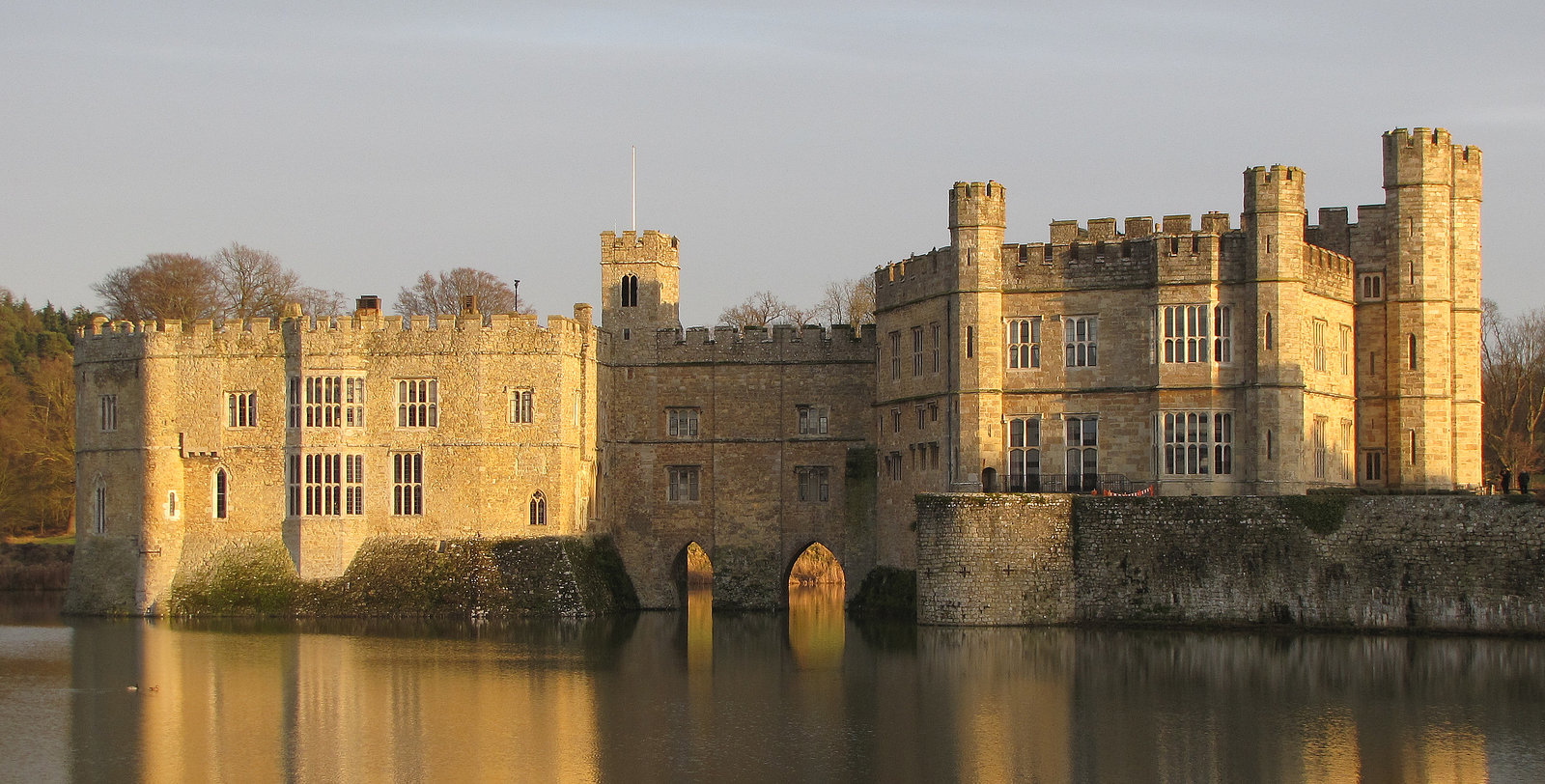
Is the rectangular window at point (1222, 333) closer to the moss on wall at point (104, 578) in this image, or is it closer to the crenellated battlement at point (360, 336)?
the crenellated battlement at point (360, 336)

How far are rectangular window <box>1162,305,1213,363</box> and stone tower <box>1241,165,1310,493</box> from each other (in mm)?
1282

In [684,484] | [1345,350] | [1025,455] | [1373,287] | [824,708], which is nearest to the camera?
[824,708]

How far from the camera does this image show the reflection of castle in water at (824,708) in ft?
84.3

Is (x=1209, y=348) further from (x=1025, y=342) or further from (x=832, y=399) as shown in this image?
(x=832, y=399)

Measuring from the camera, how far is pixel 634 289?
54406mm

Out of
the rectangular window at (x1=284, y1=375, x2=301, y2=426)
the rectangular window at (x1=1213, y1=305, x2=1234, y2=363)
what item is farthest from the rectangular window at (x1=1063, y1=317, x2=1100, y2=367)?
the rectangular window at (x1=284, y1=375, x2=301, y2=426)

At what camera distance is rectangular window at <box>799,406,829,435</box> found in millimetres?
53094

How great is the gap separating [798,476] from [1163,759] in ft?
91.3

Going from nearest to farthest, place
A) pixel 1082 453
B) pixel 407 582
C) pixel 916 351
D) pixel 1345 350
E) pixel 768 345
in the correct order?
pixel 1082 453 → pixel 1345 350 → pixel 407 582 → pixel 916 351 → pixel 768 345

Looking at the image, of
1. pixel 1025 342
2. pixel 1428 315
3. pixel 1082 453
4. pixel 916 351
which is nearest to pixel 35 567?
pixel 916 351

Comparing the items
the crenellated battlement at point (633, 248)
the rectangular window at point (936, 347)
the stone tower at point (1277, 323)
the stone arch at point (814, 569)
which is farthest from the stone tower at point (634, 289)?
the stone tower at point (1277, 323)

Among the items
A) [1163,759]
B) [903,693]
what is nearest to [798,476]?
[903,693]

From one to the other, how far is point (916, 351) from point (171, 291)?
112ft

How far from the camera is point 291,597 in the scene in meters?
48.8
